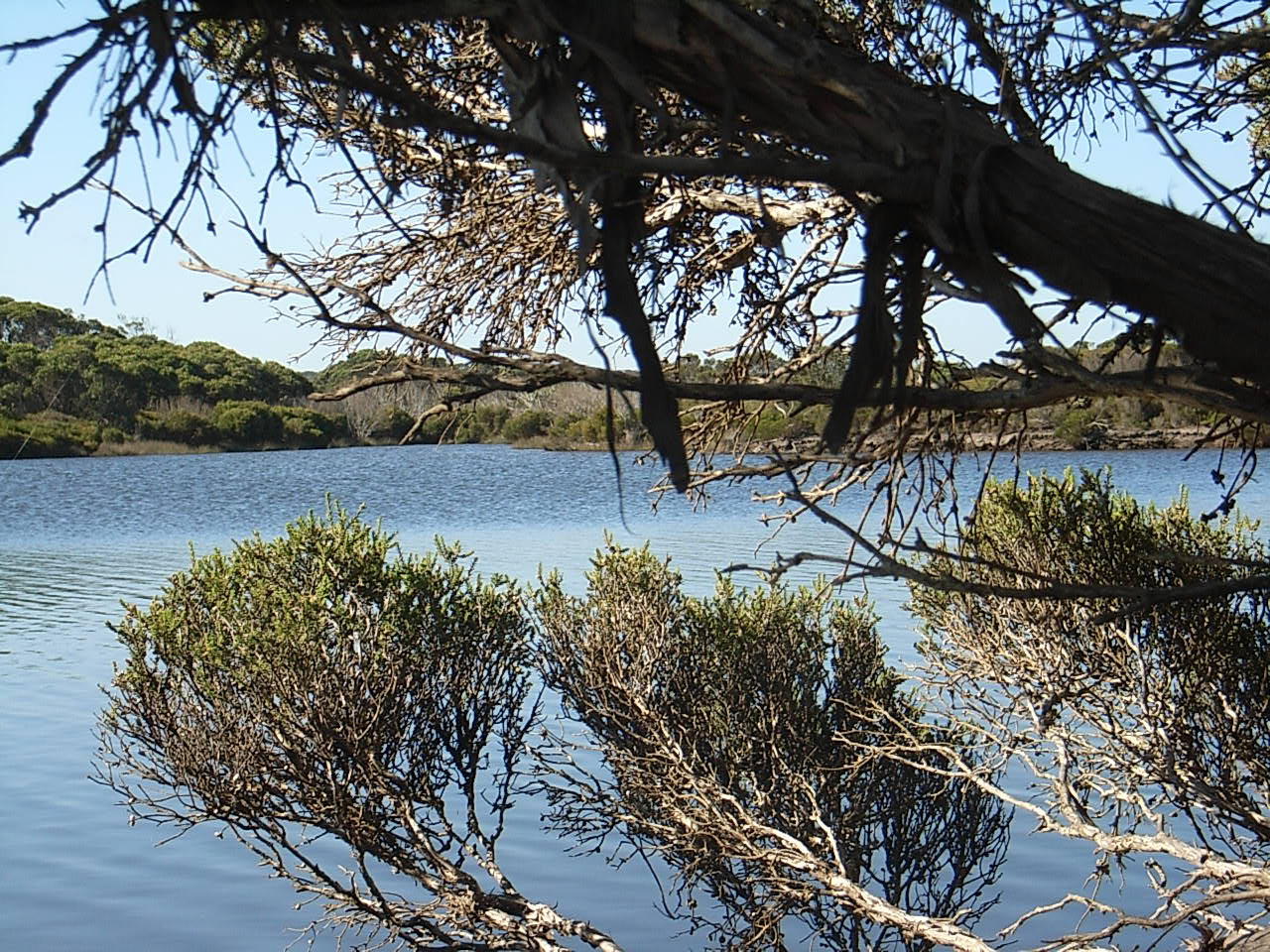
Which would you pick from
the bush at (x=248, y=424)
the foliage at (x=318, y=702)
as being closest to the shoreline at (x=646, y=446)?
the bush at (x=248, y=424)

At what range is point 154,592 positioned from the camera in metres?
18.8

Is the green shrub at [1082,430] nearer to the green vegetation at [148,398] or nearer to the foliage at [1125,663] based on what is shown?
the foliage at [1125,663]

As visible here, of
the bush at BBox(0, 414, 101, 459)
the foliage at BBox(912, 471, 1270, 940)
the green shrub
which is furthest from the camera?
the bush at BBox(0, 414, 101, 459)

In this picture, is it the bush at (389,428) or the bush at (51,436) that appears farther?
the bush at (389,428)

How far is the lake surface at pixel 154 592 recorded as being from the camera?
11.6 metres

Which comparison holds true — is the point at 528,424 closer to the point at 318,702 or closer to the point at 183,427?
the point at 183,427

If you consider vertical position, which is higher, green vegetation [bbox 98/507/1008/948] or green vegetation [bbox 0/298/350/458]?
green vegetation [bbox 0/298/350/458]

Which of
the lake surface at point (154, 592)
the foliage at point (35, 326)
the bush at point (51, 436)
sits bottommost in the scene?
the lake surface at point (154, 592)

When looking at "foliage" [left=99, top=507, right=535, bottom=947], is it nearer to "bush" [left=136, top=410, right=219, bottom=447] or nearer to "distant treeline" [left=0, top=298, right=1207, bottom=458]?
"distant treeline" [left=0, top=298, right=1207, bottom=458]

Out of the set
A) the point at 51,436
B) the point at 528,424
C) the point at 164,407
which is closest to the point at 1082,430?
the point at 528,424

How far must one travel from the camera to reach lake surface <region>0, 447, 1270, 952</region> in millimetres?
11570

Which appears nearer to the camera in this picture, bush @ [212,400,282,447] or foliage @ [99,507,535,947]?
foliage @ [99,507,535,947]

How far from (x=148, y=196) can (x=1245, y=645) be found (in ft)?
20.1

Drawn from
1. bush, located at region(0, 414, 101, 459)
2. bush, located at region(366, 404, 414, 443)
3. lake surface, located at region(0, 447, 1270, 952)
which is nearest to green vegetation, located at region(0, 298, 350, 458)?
bush, located at region(0, 414, 101, 459)
